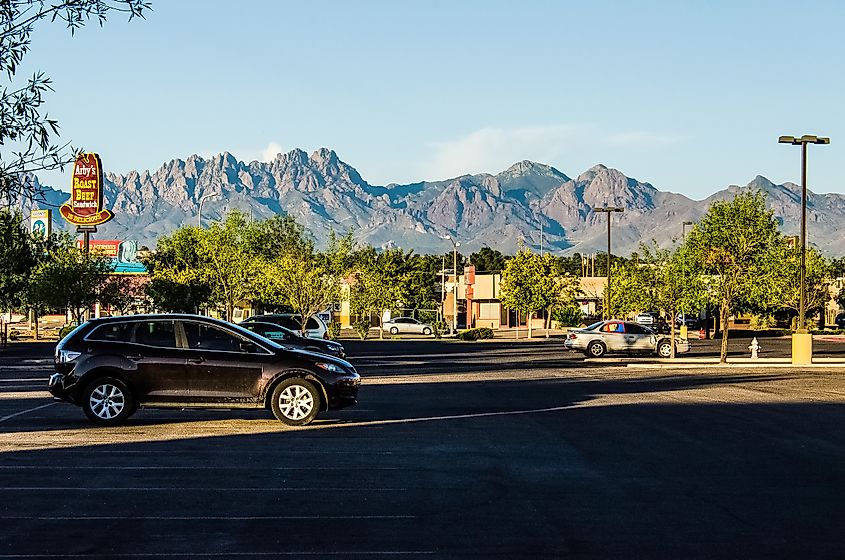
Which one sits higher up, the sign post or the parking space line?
the sign post

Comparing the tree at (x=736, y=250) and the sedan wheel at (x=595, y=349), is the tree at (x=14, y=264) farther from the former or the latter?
the tree at (x=736, y=250)

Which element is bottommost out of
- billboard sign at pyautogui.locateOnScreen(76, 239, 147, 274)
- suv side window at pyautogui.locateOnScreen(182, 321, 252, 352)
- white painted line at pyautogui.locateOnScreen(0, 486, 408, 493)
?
white painted line at pyautogui.locateOnScreen(0, 486, 408, 493)

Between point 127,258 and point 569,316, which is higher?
point 127,258

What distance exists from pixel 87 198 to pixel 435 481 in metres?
60.6

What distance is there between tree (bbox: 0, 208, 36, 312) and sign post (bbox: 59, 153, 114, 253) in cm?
290

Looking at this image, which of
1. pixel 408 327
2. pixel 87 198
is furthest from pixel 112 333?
pixel 408 327

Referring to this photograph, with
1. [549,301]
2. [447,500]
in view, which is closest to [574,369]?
[447,500]

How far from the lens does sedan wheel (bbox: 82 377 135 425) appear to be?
56.3ft

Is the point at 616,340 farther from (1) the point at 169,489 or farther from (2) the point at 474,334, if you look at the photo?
(1) the point at 169,489

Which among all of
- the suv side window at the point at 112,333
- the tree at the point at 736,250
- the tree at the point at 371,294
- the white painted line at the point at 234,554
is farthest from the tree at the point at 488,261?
the white painted line at the point at 234,554

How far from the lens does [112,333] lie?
1752 centimetres

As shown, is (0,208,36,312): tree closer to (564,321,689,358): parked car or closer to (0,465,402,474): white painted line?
(564,321,689,358): parked car

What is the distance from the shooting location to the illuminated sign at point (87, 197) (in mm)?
67688

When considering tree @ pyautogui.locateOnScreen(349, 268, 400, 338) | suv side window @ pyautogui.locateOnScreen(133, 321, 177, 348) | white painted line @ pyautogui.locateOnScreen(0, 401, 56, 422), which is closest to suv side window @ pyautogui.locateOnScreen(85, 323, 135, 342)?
suv side window @ pyautogui.locateOnScreen(133, 321, 177, 348)
